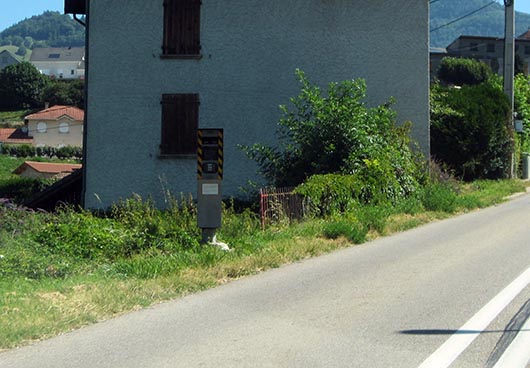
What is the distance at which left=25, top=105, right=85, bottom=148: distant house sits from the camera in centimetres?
7575

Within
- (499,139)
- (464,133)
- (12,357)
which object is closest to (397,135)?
(464,133)

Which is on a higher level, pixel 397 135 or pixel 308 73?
pixel 308 73

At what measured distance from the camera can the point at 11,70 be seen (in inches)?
3415

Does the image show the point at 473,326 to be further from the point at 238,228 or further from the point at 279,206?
the point at 279,206

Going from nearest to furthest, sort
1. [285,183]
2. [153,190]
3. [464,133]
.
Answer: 1. [285,183]
2. [153,190]
3. [464,133]

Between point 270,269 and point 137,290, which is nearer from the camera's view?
point 137,290

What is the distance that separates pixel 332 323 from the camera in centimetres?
732

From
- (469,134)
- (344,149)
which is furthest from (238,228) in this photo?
(469,134)

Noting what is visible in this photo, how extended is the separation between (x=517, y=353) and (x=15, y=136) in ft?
256

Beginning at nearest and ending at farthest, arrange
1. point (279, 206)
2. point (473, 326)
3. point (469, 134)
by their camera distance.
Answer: point (473, 326) → point (279, 206) → point (469, 134)

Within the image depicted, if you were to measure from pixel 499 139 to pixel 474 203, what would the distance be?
7786 mm

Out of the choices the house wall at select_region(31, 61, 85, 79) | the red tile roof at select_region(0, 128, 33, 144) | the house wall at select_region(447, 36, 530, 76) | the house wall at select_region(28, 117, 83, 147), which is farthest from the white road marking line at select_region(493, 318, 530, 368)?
the house wall at select_region(31, 61, 85, 79)

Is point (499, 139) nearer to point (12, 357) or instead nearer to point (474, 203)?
point (474, 203)

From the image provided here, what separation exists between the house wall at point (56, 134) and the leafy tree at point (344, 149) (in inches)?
2339
